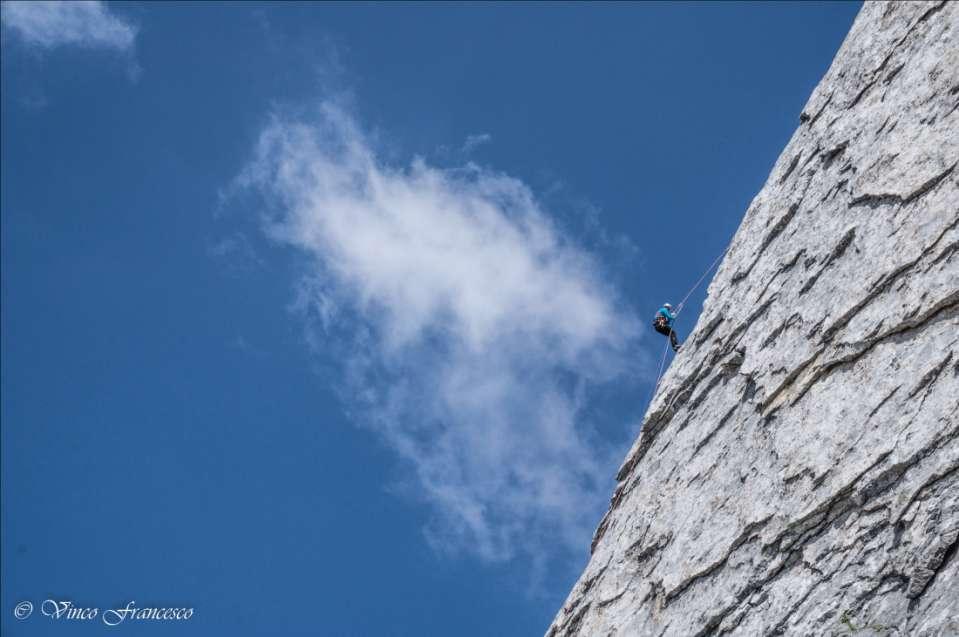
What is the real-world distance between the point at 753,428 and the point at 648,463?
12.3 ft

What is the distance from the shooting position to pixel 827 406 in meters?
14.9

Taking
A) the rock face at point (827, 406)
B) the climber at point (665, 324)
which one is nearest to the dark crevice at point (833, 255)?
the rock face at point (827, 406)

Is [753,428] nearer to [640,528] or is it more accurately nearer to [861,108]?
[640,528]

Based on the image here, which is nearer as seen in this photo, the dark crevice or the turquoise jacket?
the dark crevice

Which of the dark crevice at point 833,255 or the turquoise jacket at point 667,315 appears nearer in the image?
Answer: the dark crevice at point 833,255

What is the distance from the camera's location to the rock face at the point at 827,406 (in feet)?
42.3

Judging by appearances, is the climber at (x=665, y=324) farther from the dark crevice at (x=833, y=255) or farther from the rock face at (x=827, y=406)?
the dark crevice at (x=833, y=255)

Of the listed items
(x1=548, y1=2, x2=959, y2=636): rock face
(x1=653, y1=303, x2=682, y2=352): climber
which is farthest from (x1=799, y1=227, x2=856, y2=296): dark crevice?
(x1=653, y1=303, x2=682, y2=352): climber

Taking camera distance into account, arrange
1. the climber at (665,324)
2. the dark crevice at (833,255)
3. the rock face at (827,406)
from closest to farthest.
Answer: the rock face at (827,406) → the dark crevice at (833,255) → the climber at (665,324)

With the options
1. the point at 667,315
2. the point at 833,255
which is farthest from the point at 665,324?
the point at 833,255

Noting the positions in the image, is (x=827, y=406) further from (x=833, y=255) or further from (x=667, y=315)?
(x=667, y=315)

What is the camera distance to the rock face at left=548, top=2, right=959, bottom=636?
1290 cm

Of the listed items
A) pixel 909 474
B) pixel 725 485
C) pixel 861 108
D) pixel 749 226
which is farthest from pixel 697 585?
pixel 861 108

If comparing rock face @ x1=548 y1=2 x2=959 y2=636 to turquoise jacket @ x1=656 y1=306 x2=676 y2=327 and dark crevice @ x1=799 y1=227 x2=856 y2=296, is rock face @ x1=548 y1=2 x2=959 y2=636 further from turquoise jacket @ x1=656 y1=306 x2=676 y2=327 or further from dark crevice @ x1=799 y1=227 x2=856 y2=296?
turquoise jacket @ x1=656 y1=306 x2=676 y2=327
